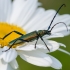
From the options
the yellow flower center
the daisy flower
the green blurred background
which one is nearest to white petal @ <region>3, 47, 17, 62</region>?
the daisy flower

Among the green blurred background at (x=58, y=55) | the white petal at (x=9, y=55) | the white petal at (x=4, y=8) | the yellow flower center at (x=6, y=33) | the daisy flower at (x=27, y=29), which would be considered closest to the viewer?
the white petal at (x=9, y=55)

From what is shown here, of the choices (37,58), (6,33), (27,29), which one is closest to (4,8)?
(27,29)

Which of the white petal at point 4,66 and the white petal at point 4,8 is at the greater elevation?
the white petal at point 4,8

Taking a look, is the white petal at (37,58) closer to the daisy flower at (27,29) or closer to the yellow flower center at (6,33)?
the daisy flower at (27,29)

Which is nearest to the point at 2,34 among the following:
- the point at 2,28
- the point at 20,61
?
the point at 2,28

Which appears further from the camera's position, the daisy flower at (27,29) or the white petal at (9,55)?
the daisy flower at (27,29)

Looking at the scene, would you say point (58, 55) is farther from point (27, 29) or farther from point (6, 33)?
point (6, 33)

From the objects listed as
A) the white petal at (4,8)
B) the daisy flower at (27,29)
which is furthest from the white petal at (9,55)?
the white petal at (4,8)

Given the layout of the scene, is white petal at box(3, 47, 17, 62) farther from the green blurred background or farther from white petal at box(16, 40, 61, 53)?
the green blurred background
